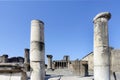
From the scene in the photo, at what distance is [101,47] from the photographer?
9086 mm

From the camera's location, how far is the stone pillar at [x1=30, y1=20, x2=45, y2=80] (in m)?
10.1

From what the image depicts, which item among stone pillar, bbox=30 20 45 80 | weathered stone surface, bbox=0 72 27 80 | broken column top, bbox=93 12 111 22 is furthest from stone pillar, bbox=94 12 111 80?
weathered stone surface, bbox=0 72 27 80

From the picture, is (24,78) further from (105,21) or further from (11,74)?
(105,21)

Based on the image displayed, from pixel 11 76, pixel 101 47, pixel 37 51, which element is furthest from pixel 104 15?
pixel 11 76

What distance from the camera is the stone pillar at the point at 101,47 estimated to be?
8992 mm

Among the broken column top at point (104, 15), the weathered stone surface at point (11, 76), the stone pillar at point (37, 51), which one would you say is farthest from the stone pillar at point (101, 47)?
the weathered stone surface at point (11, 76)

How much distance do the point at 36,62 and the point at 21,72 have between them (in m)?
Answer: 1.07

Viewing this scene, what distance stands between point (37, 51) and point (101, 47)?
3.24 meters

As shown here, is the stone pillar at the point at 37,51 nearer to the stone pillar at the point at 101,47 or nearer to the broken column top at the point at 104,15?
the stone pillar at the point at 101,47

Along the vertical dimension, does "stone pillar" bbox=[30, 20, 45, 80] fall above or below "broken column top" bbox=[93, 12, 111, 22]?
below

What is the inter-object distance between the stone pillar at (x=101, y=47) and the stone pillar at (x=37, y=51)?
2803mm

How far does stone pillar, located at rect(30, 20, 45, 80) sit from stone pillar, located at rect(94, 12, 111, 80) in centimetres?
280

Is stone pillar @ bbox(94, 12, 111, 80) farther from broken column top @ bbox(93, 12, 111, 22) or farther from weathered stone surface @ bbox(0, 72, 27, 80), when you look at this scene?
weathered stone surface @ bbox(0, 72, 27, 80)

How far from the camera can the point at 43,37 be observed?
10.6 m
